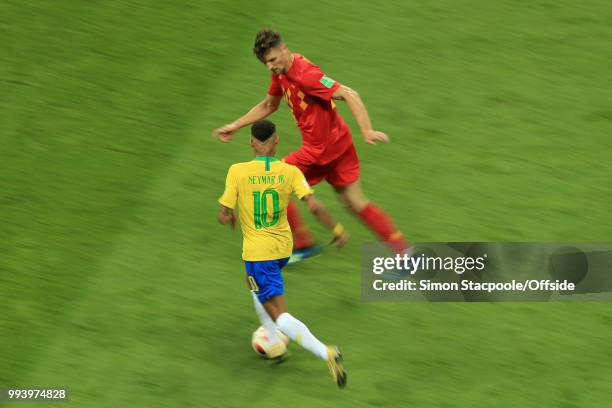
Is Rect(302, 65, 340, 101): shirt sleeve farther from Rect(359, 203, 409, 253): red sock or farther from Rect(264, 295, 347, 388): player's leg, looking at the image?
Rect(264, 295, 347, 388): player's leg

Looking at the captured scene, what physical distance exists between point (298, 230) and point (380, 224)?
747mm

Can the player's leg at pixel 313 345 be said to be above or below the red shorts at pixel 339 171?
below

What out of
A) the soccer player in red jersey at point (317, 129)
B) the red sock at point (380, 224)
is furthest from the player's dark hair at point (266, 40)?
the red sock at point (380, 224)

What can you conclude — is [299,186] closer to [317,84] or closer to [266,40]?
[317,84]

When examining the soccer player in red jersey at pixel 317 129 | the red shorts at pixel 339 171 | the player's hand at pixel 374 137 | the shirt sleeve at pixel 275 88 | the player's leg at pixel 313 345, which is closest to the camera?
the player's leg at pixel 313 345

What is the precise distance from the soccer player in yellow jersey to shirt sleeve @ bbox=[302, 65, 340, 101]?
1021 millimetres

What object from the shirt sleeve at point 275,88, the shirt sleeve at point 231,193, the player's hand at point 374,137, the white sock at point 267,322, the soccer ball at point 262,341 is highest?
the shirt sleeve at point 275,88

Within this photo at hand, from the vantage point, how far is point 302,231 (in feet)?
35.6

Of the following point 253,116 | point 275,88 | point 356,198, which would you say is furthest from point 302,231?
point 275,88

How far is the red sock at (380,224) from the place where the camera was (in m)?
10.7

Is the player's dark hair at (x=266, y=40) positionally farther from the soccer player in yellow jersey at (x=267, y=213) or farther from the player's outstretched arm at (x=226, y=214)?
the player's outstretched arm at (x=226, y=214)

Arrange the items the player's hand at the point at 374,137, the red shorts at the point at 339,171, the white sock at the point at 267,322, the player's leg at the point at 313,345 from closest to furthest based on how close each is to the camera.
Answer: the player's leg at the point at 313,345
the white sock at the point at 267,322
the player's hand at the point at 374,137
the red shorts at the point at 339,171

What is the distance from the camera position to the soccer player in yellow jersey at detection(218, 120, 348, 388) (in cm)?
916

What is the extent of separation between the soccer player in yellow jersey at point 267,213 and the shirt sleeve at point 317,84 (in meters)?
1.02
